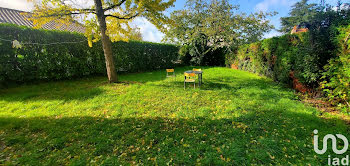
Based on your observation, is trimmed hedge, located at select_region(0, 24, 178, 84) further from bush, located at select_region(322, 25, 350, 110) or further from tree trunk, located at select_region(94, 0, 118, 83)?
bush, located at select_region(322, 25, 350, 110)

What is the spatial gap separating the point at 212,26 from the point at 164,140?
534 inches

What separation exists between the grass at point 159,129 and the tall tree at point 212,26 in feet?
33.7

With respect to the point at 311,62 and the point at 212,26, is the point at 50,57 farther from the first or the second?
the point at 212,26

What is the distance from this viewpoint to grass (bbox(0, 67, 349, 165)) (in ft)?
7.79

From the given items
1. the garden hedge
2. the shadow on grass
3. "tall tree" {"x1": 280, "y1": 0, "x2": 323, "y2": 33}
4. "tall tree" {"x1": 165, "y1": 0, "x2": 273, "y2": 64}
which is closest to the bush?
the garden hedge

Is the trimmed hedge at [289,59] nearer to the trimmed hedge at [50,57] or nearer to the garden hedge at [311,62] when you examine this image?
the garden hedge at [311,62]

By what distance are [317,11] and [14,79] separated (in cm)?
1282

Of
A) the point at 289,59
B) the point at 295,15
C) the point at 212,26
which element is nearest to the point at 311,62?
the point at 289,59

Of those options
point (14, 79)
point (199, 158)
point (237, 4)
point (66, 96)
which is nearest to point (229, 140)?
point (199, 158)

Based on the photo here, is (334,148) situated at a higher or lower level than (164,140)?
lower

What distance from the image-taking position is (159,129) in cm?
326

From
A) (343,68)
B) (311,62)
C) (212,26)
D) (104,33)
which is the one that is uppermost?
(212,26)

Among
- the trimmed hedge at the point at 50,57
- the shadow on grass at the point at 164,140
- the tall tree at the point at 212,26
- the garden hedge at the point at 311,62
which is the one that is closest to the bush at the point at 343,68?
the garden hedge at the point at 311,62

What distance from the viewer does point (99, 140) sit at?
2838 millimetres
